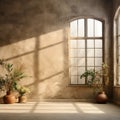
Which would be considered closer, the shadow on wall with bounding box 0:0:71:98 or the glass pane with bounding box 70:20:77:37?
the shadow on wall with bounding box 0:0:71:98

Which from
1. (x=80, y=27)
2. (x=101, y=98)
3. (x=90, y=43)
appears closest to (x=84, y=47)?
(x=90, y=43)

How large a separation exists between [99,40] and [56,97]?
2.87 m

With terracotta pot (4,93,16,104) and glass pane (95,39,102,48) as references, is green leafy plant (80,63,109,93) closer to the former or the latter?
glass pane (95,39,102,48)

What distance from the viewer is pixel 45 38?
43.0ft

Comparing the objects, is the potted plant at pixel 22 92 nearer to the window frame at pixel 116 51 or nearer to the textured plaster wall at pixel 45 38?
the textured plaster wall at pixel 45 38

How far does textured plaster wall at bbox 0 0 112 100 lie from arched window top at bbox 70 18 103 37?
24 centimetres

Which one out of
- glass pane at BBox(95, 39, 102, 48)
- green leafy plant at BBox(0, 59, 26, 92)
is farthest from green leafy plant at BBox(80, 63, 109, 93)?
green leafy plant at BBox(0, 59, 26, 92)

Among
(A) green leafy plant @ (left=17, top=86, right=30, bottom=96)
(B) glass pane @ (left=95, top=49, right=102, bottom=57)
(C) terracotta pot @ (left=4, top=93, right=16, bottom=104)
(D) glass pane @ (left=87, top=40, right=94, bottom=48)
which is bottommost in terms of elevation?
(C) terracotta pot @ (left=4, top=93, right=16, bottom=104)

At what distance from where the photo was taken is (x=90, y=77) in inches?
518

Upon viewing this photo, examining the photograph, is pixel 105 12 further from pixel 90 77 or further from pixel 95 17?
pixel 90 77

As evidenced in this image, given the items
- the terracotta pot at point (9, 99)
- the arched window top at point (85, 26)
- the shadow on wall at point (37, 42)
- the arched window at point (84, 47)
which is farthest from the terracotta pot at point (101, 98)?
the terracotta pot at point (9, 99)

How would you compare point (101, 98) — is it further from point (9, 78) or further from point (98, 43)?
point (9, 78)

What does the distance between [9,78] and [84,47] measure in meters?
3.24

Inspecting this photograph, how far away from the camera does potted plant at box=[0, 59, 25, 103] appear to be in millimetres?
12281
